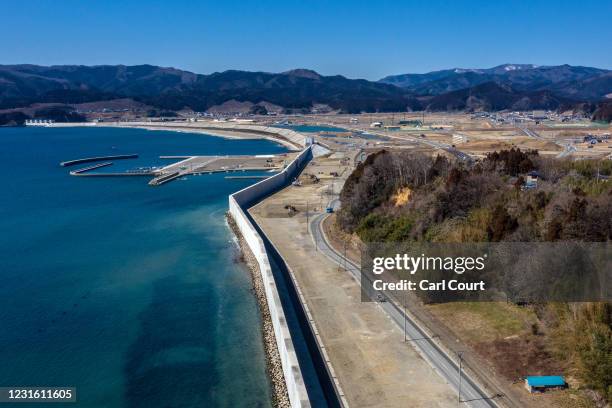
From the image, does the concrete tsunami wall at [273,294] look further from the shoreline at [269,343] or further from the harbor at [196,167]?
the harbor at [196,167]

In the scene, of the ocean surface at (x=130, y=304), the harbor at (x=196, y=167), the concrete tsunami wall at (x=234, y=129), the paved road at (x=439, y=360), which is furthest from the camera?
the concrete tsunami wall at (x=234, y=129)

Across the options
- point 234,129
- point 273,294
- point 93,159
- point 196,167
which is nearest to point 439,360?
point 273,294

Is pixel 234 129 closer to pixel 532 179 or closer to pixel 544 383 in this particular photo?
pixel 532 179

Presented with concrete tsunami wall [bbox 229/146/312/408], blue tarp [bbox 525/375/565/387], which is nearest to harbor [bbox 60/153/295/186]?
concrete tsunami wall [bbox 229/146/312/408]

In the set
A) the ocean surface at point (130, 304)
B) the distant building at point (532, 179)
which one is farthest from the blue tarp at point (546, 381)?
the distant building at point (532, 179)

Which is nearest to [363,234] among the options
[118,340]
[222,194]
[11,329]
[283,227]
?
[283,227]

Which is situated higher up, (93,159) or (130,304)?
(93,159)

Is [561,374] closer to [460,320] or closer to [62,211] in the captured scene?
[460,320]

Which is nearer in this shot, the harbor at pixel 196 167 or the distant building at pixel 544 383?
the distant building at pixel 544 383
